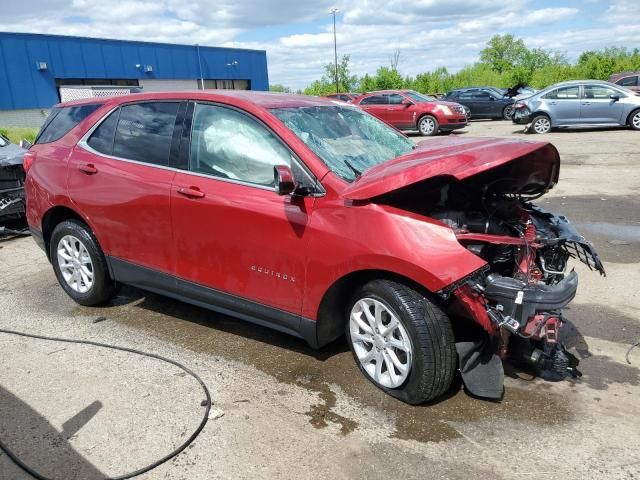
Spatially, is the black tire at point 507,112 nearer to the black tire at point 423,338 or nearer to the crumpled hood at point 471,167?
the crumpled hood at point 471,167

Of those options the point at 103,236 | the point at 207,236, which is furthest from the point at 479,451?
the point at 103,236

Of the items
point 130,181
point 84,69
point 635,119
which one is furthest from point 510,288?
point 84,69

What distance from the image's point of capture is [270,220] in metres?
3.39

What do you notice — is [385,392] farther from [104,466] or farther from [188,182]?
[188,182]

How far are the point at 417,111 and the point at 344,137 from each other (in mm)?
16167

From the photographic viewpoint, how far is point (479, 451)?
2740mm

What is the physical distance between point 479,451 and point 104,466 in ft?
6.30

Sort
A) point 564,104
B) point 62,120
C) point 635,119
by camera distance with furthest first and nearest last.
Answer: point 564,104 → point 635,119 → point 62,120

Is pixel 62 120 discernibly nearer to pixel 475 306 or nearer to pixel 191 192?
pixel 191 192

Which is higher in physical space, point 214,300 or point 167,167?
point 167,167

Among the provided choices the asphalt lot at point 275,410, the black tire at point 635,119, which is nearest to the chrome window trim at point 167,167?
the asphalt lot at point 275,410

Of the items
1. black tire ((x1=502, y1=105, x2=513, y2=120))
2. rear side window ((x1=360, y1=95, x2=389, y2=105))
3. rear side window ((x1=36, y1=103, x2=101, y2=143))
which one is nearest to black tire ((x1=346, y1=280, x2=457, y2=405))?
rear side window ((x1=36, y1=103, x2=101, y2=143))

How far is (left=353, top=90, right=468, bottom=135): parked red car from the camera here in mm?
18688

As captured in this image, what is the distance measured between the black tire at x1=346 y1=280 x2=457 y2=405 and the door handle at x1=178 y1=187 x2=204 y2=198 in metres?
1.43
